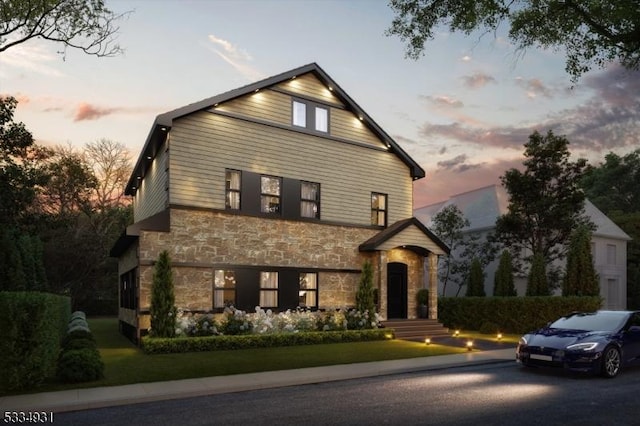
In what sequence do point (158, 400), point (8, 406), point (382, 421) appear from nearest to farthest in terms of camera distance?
point (382, 421) < point (8, 406) < point (158, 400)

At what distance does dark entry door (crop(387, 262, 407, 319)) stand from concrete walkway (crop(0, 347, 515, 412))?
28.0 ft

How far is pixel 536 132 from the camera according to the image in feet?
98.3

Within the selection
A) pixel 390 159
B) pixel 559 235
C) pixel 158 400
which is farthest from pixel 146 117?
pixel 559 235

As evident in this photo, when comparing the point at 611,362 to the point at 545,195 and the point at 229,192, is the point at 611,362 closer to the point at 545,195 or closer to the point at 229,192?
the point at 229,192

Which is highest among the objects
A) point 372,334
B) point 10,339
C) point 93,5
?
point 93,5

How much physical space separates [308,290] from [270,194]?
435 centimetres

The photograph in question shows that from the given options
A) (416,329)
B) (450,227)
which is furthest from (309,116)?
(450,227)

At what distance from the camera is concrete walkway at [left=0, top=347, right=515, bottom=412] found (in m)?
9.37

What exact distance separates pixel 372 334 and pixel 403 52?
1123 cm

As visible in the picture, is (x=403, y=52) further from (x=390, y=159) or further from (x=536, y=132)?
(x=536, y=132)

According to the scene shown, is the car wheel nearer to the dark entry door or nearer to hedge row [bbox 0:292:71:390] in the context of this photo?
the dark entry door

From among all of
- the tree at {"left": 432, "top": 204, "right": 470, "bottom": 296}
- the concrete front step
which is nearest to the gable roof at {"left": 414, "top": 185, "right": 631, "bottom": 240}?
the tree at {"left": 432, "top": 204, "right": 470, "bottom": 296}

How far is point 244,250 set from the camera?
20.0 m

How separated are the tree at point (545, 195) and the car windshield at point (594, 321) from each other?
15411 mm
